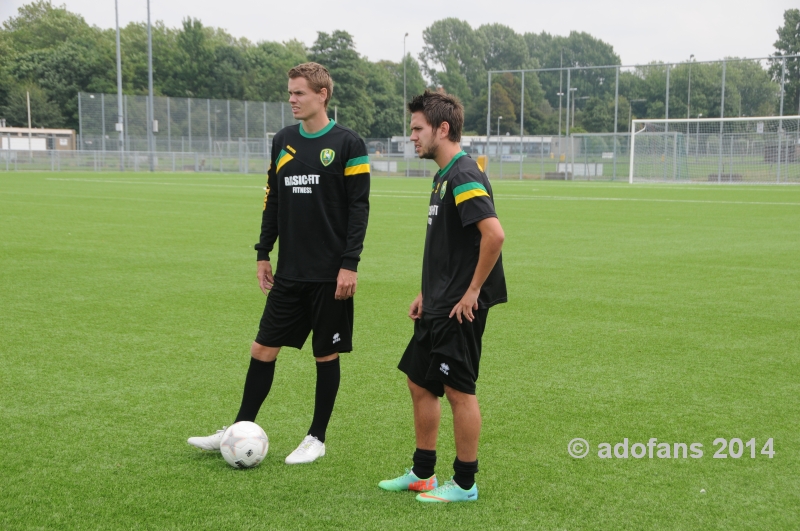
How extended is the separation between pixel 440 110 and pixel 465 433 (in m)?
1.36

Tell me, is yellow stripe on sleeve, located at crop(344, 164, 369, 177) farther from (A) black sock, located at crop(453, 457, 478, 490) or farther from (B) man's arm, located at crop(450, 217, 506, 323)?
(A) black sock, located at crop(453, 457, 478, 490)

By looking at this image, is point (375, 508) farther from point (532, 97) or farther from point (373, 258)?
point (532, 97)

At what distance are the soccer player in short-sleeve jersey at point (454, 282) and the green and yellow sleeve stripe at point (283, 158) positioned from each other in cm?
85

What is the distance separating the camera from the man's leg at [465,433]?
3611 millimetres

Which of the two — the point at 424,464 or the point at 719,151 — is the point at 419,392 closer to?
the point at 424,464

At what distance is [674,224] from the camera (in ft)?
54.0

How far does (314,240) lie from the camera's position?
166 inches

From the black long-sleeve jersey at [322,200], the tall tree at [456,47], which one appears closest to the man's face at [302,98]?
the black long-sleeve jersey at [322,200]

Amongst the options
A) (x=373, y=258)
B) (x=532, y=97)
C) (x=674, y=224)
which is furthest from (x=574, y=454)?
(x=532, y=97)

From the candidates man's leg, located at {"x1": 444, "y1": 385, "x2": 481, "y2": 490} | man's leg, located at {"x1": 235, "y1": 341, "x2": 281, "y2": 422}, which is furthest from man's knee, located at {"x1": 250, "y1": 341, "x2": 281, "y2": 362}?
man's leg, located at {"x1": 444, "y1": 385, "x2": 481, "y2": 490}

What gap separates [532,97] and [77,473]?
9428cm

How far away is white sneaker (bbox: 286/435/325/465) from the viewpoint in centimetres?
408

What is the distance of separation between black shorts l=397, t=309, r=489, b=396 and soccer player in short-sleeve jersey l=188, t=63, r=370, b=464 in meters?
0.67

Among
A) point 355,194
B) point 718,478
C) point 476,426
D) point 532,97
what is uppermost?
point 532,97
